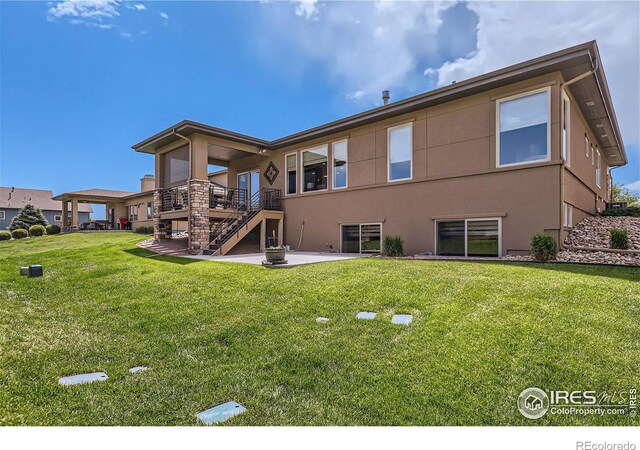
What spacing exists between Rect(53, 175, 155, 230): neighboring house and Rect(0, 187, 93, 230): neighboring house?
674 inches

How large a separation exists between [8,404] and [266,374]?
1.96 m

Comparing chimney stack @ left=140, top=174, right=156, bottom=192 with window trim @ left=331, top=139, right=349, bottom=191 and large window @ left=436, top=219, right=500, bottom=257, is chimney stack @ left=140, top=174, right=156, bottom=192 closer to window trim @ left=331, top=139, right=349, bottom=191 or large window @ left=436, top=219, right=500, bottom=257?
window trim @ left=331, top=139, right=349, bottom=191

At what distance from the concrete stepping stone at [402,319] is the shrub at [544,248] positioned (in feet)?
17.2

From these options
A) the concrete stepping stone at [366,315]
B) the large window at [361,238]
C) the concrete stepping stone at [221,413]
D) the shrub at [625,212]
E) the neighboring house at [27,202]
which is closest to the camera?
the concrete stepping stone at [221,413]

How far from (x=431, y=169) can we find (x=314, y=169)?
5.19 meters

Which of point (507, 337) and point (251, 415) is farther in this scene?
point (507, 337)

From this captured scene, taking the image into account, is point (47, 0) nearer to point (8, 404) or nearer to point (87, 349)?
point (87, 349)

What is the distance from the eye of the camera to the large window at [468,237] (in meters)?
9.27

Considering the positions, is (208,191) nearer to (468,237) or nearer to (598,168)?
(468,237)

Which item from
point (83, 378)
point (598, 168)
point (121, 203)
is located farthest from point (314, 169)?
point (121, 203)

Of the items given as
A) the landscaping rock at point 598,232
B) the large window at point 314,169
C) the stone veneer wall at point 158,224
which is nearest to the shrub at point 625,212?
the landscaping rock at point 598,232

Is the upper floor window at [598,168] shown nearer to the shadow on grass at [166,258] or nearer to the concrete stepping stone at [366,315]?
the concrete stepping stone at [366,315]
